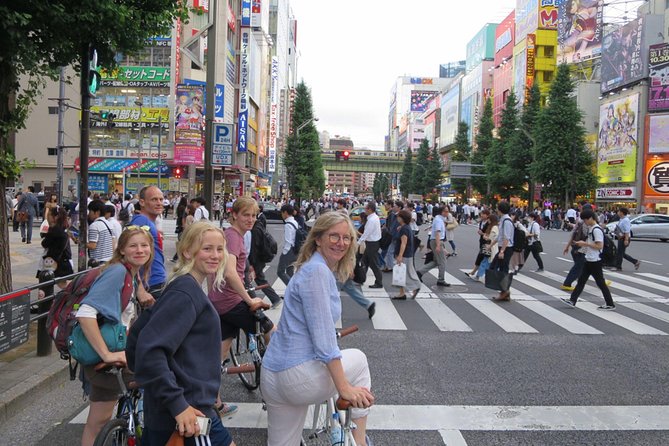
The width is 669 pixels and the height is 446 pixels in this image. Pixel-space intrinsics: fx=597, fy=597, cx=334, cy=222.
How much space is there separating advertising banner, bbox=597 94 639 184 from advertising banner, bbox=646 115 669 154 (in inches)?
49.7

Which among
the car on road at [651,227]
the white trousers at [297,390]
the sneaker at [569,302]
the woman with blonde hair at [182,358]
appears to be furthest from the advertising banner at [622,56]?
the woman with blonde hair at [182,358]

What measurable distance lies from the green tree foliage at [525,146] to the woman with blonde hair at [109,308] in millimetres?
56284

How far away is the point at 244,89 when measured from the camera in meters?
62.2

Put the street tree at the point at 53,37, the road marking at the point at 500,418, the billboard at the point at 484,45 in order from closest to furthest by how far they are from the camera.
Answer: the road marking at the point at 500,418 → the street tree at the point at 53,37 → the billboard at the point at 484,45

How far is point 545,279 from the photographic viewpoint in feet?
47.4

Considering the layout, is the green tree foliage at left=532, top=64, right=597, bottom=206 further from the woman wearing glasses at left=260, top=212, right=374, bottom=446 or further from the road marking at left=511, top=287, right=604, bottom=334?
the woman wearing glasses at left=260, top=212, right=374, bottom=446

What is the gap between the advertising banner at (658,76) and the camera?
48.0 meters

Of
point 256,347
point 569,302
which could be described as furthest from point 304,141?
point 256,347

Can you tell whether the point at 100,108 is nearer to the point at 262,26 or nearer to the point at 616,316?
the point at 262,26

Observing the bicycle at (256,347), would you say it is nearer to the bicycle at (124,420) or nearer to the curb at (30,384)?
the bicycle at (124,420)

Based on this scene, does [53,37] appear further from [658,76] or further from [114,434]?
[658,76]

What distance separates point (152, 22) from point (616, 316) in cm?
826

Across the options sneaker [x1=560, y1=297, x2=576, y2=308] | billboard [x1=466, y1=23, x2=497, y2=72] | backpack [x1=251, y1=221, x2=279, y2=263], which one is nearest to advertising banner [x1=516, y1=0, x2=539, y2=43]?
billboard [x1=466, y1=23, x2=497, y2=72]

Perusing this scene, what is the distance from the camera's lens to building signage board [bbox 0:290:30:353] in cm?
519
